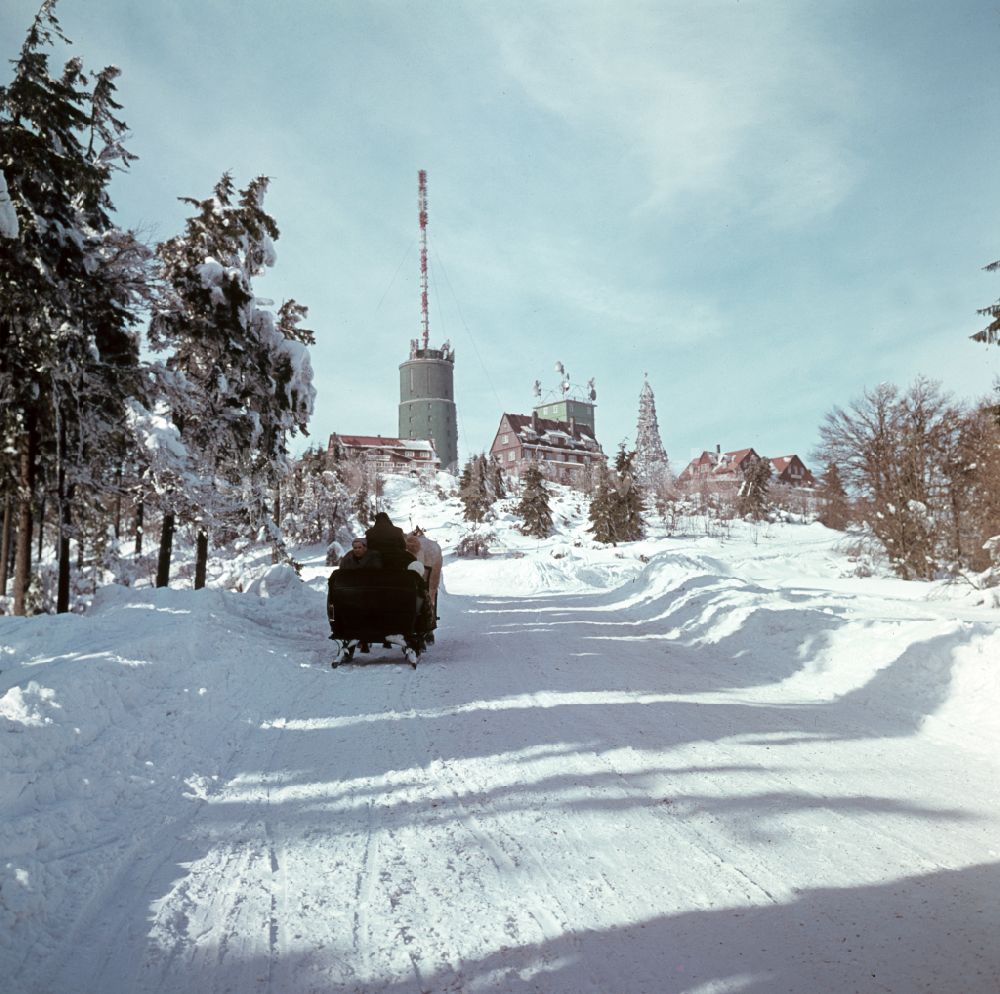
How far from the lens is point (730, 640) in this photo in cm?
991

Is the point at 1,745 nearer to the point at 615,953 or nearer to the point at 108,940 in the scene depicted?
the point at 108,940

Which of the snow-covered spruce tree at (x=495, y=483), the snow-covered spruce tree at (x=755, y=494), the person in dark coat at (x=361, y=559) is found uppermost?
the snow-covered spruce tree at (x=495, y=483)

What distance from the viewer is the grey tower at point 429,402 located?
12912 centimetres

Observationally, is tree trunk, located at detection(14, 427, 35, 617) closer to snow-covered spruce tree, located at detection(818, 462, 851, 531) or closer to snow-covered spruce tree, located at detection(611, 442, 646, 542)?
snow-covered spruce tree, located at detection(818, 462, 851, 531)

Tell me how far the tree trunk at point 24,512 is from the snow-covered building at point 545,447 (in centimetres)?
7973

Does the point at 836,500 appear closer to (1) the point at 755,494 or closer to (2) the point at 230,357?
(2) the point at 230,357

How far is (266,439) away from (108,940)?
16.1m

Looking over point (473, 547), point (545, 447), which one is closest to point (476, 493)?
point (473, 547)

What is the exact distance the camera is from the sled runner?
328 inches

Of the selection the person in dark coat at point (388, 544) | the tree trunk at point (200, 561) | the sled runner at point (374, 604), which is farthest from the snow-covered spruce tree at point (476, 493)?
the sled runner at point (374, 604)

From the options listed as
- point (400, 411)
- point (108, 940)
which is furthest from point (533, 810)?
point (400, 411)

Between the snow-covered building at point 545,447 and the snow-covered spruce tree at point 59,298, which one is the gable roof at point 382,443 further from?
the snow-covered spruce tree at point 59,298

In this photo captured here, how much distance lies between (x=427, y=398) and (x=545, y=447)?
4044 cm

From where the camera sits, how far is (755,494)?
204 feet
